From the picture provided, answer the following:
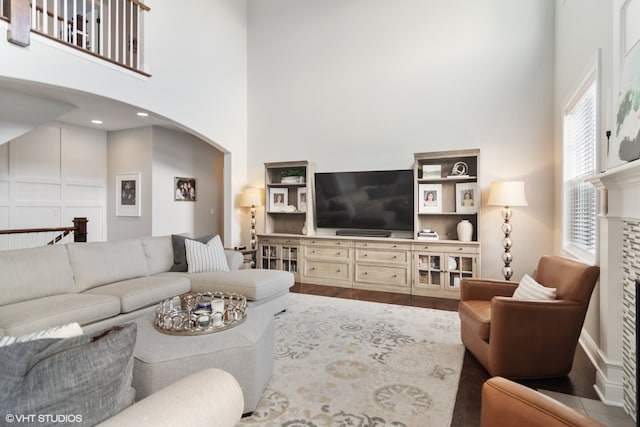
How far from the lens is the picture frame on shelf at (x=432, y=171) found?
4641 millimetres

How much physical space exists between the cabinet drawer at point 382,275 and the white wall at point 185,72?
2488 mm

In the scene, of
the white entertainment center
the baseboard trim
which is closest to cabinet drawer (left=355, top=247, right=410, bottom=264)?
the white entertainment center

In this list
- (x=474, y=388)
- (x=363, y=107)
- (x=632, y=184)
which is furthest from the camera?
(x=363, y=107)

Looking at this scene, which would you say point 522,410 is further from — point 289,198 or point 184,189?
point 184,189

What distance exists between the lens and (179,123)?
4.94 metres

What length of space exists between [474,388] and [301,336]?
1.46 metres

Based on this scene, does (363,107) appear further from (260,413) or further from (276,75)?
(260,413)

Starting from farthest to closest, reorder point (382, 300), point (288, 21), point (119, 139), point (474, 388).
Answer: point (119, 139), point (288, 21), point (382, 300), point (474, 388)

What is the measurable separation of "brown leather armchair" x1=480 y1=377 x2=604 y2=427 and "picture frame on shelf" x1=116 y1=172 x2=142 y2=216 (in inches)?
248

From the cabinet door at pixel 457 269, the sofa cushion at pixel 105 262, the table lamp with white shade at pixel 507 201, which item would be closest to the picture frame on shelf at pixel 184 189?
the sofa cushion at pixel 105 262

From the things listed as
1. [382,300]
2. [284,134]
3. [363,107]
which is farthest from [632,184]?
[284,134]

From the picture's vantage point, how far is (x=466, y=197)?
4.54m

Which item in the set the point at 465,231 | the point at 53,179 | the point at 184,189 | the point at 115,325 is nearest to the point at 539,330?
the point at 465,231

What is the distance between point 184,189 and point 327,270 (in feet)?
11.0
